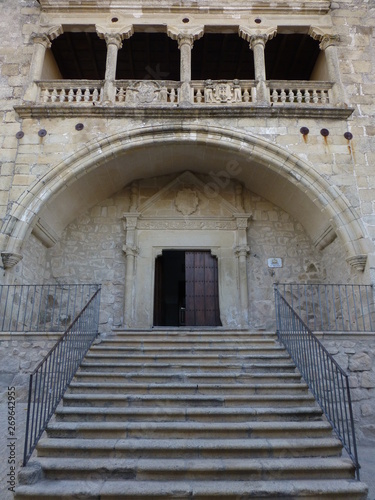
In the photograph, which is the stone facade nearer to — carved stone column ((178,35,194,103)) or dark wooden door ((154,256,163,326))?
carved stone column ((178,35,194,103))

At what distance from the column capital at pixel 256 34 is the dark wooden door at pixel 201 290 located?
4626 mm

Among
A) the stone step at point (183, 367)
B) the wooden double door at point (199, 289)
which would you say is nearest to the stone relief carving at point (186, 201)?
the wooden double door at point (199, 289)

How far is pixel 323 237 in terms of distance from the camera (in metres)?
7.88

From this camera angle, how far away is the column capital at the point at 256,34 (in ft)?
26.5

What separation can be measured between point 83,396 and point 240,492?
2.12 m

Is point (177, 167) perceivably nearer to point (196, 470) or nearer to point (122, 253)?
point (122, 253)

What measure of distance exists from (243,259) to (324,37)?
5.01 meters

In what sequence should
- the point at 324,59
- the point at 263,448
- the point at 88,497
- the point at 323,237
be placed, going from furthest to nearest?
the point at 324,59, the point at 323,237, the point at 263,448, the point at 88,497

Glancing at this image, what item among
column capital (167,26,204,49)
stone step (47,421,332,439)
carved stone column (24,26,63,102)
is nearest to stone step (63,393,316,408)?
stone step (47,421,332,439)

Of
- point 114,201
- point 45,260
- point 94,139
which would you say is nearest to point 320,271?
point 114,201

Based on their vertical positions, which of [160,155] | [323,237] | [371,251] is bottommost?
[371,251]

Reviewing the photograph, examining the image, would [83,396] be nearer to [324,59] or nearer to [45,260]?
[45,260]

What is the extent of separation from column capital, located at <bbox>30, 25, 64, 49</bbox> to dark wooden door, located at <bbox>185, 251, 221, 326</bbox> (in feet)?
17.8

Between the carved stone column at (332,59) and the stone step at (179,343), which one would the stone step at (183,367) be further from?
the carved stone column at (332,59)
